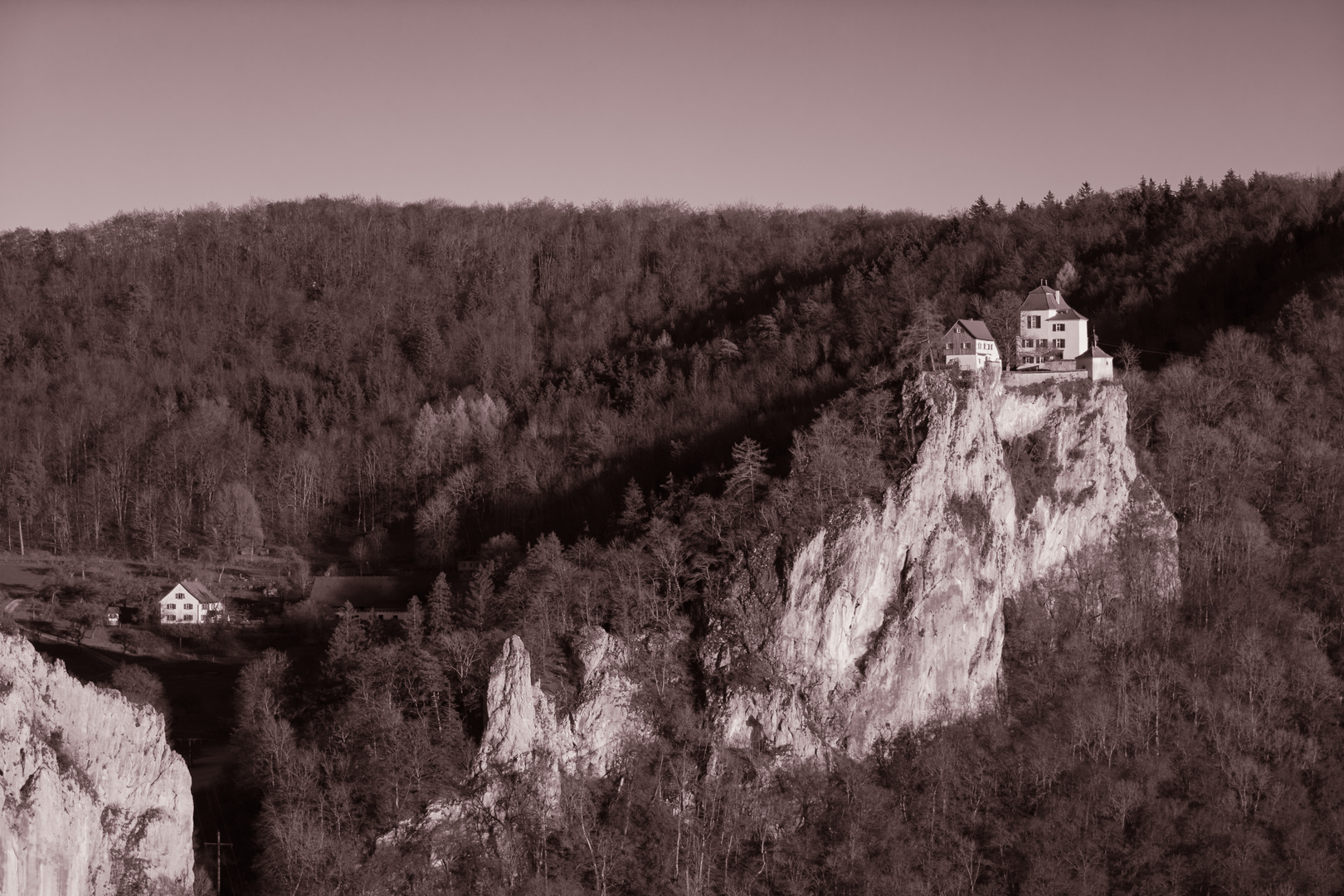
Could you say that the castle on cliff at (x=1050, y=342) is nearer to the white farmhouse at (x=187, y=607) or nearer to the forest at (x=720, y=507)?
the forest at (x=720, y=507)

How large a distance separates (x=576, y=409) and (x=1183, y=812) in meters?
47.1

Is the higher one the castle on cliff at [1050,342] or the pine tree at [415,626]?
the castle on cliff at [1050,342]

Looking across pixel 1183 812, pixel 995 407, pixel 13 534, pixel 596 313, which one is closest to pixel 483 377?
pixel 596 313

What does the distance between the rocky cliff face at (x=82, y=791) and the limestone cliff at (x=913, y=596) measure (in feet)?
62.5

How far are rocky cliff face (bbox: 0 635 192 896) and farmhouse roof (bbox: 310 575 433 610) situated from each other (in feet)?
68.8

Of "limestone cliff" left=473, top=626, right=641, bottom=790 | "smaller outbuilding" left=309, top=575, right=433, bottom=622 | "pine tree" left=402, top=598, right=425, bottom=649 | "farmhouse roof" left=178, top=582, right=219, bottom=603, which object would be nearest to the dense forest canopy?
"smaller outbuilding" left=309, top=575, right=433, bottom=622

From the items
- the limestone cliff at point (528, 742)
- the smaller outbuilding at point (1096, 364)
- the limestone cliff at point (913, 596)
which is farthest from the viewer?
the smaller outbuilding at point (1096, 364)

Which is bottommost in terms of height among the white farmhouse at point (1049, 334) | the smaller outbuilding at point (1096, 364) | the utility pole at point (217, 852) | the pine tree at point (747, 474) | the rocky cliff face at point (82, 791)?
the utility pole at point (217, 852)

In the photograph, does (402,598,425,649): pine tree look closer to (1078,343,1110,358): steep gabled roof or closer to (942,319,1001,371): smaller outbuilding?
(942,319,1001,371): smaller outbuilding

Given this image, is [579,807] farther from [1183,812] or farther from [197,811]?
[1183,812]

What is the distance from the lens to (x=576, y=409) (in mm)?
94562

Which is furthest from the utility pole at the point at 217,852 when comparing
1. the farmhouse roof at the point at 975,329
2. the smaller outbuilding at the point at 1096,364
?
the smaller outbuilding at the point at 1096,364

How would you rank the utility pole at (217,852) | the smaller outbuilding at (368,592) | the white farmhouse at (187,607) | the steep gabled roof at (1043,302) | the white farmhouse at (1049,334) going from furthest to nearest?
the white farmhouse at (187,607), the smaller outbuilding at (368,592), the steep gabled roof at (1043,302), the white farmhouse at (1049,334), the utility pole at (217,852)

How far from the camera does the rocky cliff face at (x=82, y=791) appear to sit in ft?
162
